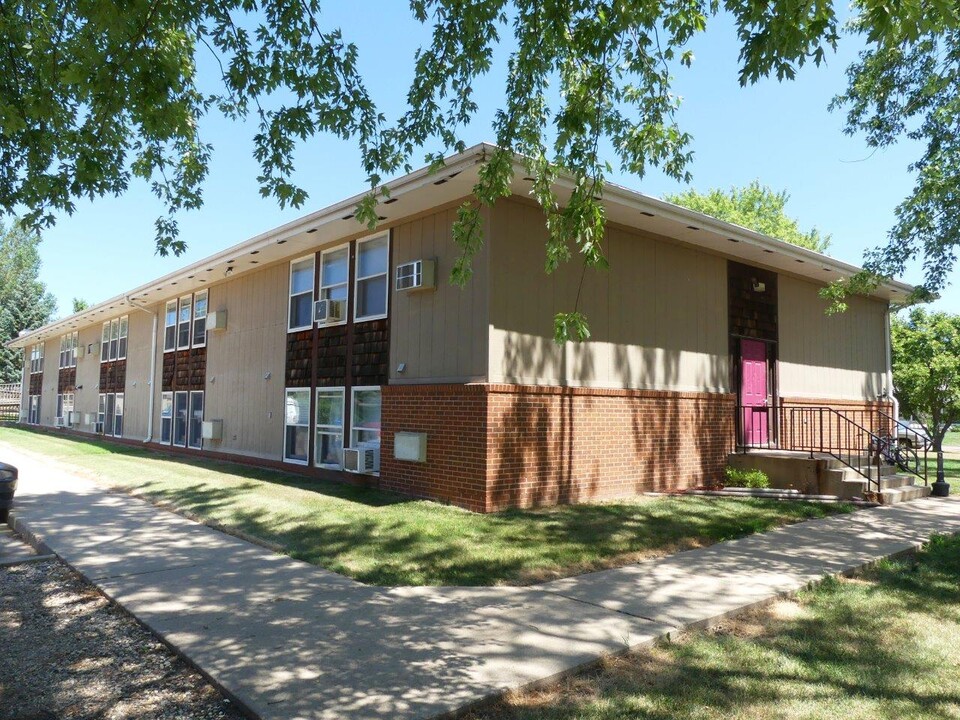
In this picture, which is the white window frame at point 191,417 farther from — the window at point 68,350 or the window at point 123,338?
the window at point 68,350

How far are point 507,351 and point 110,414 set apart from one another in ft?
61.7

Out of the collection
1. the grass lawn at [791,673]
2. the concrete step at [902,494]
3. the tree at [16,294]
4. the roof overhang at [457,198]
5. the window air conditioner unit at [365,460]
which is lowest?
the grass lawn at [791,673]

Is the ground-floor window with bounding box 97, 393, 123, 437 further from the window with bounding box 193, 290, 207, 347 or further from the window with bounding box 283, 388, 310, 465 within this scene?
the window with bounding box 283, 388, 310, 465

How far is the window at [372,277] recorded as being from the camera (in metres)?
12.0

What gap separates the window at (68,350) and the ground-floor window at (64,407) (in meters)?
1.24

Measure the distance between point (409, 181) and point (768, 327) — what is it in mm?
8397

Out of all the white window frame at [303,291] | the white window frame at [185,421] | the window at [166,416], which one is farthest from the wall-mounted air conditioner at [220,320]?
the window at [166,416]

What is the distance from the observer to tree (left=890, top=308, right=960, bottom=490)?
64.2 feet

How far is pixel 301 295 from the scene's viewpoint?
561 inches

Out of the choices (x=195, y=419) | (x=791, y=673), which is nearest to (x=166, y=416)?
(x=195, y=419)

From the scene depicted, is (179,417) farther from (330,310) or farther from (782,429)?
(782,429)

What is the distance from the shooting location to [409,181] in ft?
31.8

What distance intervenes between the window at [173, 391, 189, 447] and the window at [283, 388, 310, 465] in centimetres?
576

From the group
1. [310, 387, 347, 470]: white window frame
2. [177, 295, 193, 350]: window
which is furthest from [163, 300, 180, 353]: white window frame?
[310, 387, 347, 470]: white window frame
